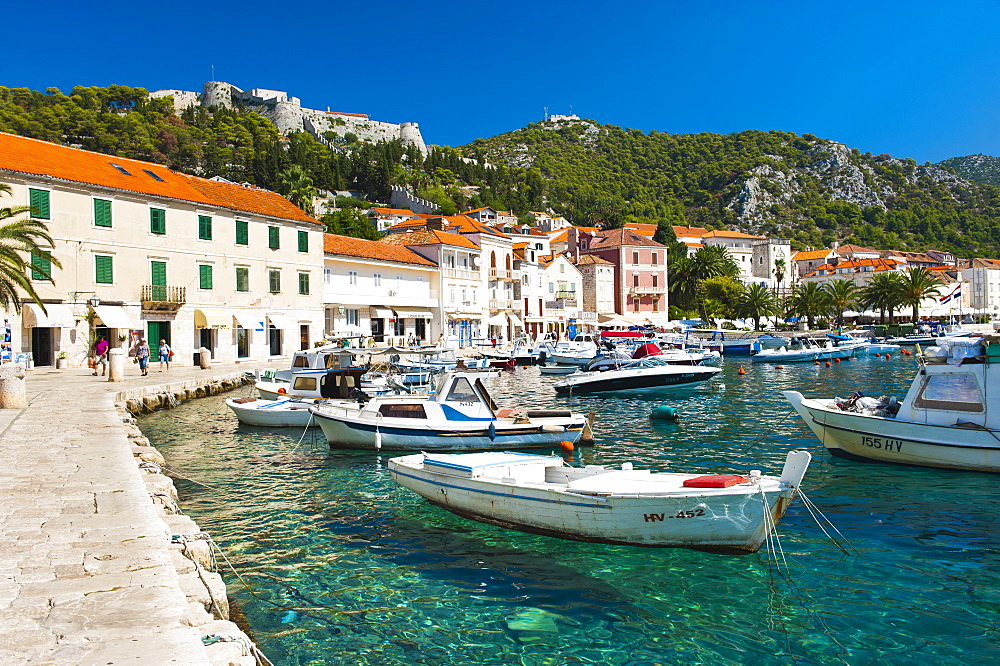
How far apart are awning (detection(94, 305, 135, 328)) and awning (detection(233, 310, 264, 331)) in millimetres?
7076

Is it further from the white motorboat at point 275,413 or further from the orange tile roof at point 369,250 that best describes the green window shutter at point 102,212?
the white motorboat at point 275,413

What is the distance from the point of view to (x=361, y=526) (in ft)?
39.2

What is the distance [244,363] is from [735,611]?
124ft

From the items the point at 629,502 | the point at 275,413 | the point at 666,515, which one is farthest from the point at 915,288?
the point at 629,502

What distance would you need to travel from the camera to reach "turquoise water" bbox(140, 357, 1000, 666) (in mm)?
7512

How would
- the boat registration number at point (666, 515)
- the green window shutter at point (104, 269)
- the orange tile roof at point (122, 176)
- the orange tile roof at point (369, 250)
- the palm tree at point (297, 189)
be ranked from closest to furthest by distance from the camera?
the boat registration number at point (666, 515) → the orange tile roof at point (122, 176) → the green window shutter at point (104, 269) → the orange tile roof at point (369, 250) → the palm tree at point (297, 189)

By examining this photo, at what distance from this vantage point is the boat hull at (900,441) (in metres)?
14.6

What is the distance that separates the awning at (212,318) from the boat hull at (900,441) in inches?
1345

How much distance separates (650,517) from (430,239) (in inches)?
2153

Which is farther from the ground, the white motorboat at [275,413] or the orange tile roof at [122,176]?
the orange tile roof at [122,176]

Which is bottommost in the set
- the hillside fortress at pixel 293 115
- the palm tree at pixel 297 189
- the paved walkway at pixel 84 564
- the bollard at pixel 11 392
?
the paved walkway at pixel 84 564

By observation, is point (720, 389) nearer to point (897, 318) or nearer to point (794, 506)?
point (794, 506)

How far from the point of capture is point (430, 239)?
206ft

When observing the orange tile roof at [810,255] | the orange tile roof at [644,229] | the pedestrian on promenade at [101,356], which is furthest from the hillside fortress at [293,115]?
the pedestrian on promenade at [101,356]
